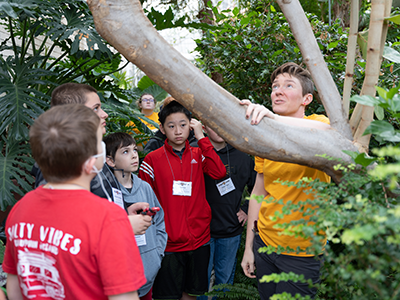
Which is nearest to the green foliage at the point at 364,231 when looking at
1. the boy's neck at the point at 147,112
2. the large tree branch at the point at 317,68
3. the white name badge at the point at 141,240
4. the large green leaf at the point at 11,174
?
the large tree branch at the point at 317,68

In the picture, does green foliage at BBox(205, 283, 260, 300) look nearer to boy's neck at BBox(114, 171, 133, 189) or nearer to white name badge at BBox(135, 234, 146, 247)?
white name badge at BBox(135, 234, 146, 247)

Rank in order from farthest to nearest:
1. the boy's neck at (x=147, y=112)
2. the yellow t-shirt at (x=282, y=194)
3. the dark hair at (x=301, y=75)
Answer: the boy's neck at (x=147, y=112), the dark hair at (x=301, y=75), the yellow t-shirt at (x=282, y=194)

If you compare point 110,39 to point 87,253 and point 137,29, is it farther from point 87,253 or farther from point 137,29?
point 87,253

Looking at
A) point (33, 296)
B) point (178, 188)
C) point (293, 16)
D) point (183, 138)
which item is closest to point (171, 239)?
point (178, 188)

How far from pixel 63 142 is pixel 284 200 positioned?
1264mm

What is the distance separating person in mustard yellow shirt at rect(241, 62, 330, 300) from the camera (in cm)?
172

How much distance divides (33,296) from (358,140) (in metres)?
1.66

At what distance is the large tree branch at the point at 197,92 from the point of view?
138 centimetres

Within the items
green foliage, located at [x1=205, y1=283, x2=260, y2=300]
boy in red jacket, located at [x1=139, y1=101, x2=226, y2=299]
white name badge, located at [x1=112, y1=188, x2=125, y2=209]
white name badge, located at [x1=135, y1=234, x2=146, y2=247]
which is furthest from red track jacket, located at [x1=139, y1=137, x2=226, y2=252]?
white name badge, located at [x1=112, y1=188, x2=125, y2=209]

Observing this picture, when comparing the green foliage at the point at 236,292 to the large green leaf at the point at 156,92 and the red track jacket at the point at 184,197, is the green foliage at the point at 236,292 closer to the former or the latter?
the red track jacket at the point at 184,197

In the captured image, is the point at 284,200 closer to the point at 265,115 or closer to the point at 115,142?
the point at 265,115

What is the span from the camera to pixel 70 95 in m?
1.71

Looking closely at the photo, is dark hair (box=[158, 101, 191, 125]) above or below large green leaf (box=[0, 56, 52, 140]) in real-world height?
below

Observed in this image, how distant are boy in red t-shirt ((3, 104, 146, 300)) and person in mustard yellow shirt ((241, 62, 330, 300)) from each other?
0.83 metres
